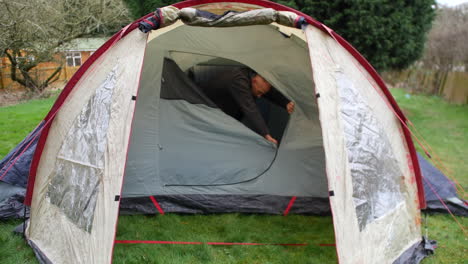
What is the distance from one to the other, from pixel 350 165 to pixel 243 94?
160 cm

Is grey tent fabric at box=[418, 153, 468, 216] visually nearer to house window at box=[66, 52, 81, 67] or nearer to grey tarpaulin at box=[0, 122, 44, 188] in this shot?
grey tarpaulin at box=[0, 122, 44, 188]

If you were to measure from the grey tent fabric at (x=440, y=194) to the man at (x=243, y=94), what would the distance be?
161 centimetres

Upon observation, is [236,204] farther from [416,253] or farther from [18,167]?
[18,167]

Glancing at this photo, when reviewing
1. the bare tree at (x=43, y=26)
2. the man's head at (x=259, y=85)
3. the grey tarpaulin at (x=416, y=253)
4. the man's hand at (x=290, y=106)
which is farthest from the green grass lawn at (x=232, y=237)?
the bare tree at (x=43, y=26)

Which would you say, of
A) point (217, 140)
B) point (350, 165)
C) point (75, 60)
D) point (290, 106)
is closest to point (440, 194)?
point (290, 106)

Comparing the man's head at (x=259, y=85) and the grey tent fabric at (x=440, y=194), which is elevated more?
the man's head at (x=259, y=85)

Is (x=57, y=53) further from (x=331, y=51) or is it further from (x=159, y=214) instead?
(x=331, y=51)

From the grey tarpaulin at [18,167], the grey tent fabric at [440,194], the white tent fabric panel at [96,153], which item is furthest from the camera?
the grey tent fabric at [440,194]

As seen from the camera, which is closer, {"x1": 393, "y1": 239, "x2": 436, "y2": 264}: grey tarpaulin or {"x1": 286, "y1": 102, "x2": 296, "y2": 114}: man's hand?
{"x1": 393, "y1": 239, "x2": 436, "y2": 264}: grey tarpaulin

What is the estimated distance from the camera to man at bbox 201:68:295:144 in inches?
159

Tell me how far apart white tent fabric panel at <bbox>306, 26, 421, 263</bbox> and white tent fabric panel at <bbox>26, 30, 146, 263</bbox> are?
1262 millimetres

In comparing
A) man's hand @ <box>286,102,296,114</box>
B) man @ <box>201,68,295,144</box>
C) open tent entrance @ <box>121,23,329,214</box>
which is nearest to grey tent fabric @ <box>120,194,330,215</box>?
open tent entrance @ <box>121,23,329,214</box>

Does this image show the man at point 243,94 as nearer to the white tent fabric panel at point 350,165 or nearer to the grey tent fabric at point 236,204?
the grey tent fabric at point 236,204

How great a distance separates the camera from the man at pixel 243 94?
4051 mm
